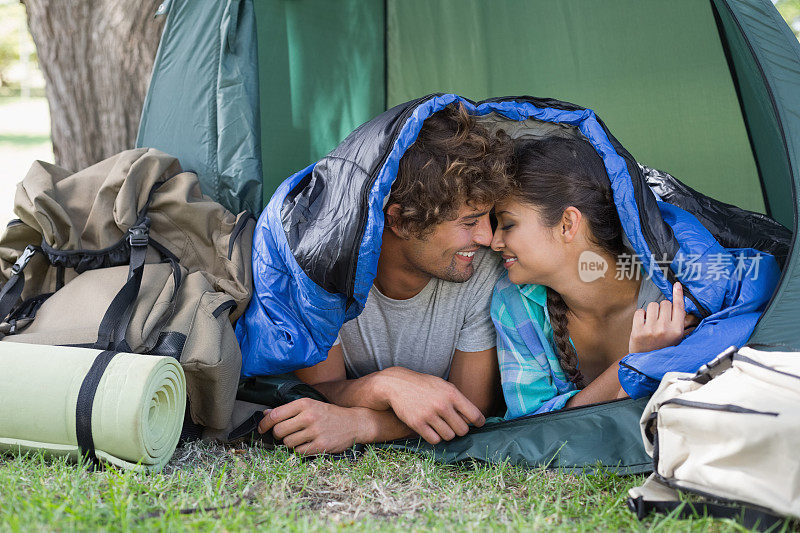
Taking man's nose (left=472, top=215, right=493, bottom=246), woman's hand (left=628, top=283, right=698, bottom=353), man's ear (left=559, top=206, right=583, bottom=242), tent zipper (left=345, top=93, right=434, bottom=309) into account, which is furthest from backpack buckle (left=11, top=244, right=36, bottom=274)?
woman's hand (left=628, top=283, right=698, bottom=353)

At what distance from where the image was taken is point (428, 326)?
2.26 m

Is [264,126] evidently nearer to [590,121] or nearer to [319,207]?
[319,207]

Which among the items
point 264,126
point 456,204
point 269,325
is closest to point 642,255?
point 456,204

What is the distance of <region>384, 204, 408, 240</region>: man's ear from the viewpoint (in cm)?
208

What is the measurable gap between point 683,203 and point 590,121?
40 cm

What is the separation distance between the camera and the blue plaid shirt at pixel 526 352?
2.11 metres

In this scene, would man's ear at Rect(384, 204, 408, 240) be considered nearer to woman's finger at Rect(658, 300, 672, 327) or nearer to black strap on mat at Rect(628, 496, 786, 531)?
woman's finger at Rect(658, 300, 672, 327)

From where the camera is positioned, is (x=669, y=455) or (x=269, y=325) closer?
(x=669, y=455)

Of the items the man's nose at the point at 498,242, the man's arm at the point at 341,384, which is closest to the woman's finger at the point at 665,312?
the man's nose at the point at 498,242

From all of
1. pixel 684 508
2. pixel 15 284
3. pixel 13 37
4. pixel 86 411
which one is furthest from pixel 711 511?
pixel 13 37

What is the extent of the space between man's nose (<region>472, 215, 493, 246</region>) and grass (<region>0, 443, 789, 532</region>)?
2.07 feet

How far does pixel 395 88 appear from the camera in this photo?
129 inches

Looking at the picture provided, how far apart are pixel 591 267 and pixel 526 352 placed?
311 mm

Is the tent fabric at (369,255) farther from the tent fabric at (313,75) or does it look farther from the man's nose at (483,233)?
the tent fabric at (313,75)
